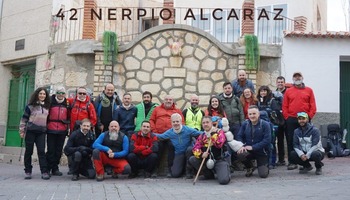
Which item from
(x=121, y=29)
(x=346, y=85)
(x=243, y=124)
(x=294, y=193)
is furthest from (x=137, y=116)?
(x=121, y=29)

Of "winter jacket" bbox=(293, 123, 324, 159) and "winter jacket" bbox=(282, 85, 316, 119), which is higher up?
"winter jacket" bbox=(282, 85, 316, 119)

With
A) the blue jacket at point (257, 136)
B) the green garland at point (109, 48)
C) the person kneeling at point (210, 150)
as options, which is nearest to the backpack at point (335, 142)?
the blue jacket at point (257, 136)

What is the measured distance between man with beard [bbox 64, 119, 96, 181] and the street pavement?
20 centimetres

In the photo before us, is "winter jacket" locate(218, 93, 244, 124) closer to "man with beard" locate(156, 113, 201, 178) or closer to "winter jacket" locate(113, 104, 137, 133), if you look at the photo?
"man with beard" locate(156, 113, 201, 178)

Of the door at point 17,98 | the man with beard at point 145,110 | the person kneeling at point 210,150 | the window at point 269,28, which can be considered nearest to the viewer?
the person kneeling at point 210,150

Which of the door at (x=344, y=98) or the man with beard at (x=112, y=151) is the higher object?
the door at (x=344, y=98)

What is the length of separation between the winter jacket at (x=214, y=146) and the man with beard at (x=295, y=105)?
5.44ft

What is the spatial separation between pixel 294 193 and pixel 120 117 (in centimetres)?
395

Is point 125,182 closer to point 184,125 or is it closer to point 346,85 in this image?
point 184,125

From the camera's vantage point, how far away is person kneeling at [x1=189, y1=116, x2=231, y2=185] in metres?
7.09

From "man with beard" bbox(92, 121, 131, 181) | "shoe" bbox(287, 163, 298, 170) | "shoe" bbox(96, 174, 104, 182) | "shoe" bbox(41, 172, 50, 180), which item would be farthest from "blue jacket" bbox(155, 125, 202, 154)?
"shoe" bbox(41, 172, 50, 180)

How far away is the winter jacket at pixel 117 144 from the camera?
25.1ft

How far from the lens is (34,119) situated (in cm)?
752

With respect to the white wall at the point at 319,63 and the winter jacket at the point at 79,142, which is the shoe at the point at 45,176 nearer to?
the winter jacket at the point at 79,142
